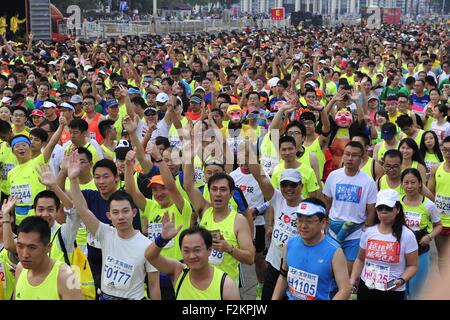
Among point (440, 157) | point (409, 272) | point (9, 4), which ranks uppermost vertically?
point (9, 4)

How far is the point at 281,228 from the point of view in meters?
5.28

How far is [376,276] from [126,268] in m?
1.87

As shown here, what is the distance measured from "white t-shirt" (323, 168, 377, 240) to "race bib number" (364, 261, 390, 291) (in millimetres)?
920

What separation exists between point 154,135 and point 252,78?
236 inches

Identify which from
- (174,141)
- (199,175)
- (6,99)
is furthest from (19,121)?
(199,175)

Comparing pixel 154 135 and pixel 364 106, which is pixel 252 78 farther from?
pixel 154 135

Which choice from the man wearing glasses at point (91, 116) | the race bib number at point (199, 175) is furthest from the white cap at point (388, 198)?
the man wearing glasses at point (91, 116)

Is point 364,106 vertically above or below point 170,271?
above

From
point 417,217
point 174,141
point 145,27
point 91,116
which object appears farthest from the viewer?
point 145,27

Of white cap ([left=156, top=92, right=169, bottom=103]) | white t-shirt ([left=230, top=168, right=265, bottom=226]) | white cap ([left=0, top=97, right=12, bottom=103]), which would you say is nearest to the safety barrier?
white cap ([left=0, top=97, right=12, bottom=103])

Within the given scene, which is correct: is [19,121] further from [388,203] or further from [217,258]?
[388,203]

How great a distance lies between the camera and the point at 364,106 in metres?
9.16

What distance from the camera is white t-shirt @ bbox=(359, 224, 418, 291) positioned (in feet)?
15.4
